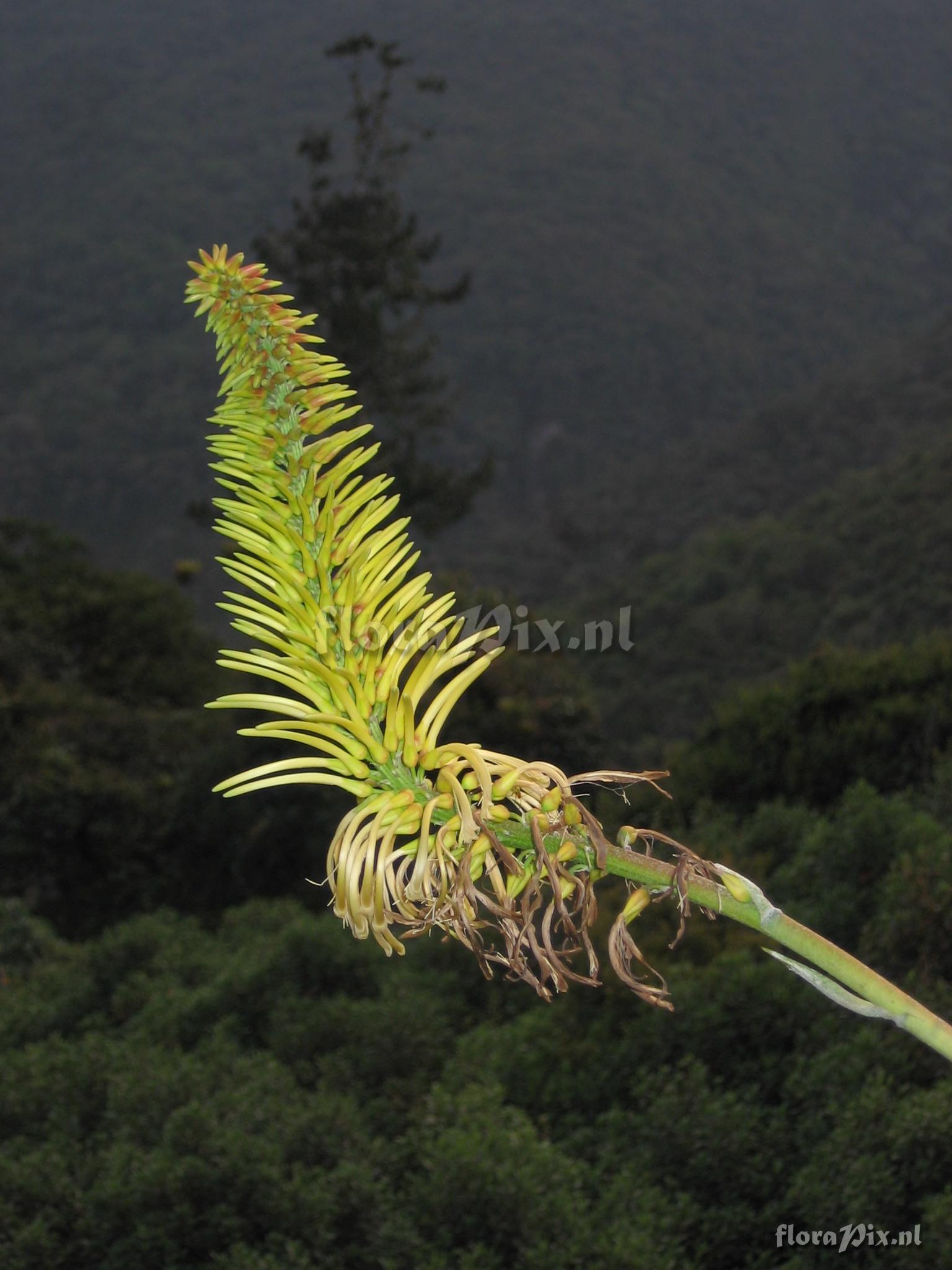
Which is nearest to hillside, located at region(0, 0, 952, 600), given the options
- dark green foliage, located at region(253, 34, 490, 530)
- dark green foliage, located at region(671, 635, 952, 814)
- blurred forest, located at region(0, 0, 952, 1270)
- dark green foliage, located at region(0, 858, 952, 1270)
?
blurred forest, located at region(0, 0, 952, 1270)

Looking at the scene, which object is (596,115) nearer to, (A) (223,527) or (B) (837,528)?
(B) (837,528)

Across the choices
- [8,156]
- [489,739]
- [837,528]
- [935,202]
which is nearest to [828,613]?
[837,528]

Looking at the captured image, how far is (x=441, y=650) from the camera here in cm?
114

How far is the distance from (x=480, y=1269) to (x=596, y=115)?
8801 cm


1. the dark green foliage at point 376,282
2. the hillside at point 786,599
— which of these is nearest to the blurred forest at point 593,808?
the hillside at point 786,599

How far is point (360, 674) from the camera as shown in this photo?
3.59 feet

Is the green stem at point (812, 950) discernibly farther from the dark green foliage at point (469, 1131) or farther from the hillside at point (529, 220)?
the hillside at point (529, 220)

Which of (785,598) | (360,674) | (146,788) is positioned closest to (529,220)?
(785,598)

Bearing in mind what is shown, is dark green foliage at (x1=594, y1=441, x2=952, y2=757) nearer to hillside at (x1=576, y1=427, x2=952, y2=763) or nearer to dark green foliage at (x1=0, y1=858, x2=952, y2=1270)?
hillside at (x1=576, y1=427, x2=952, y2=763)

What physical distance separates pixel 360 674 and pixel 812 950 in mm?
431

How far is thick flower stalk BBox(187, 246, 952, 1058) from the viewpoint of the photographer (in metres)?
1.04

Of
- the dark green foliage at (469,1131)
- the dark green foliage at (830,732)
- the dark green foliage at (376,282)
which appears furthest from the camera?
the dark green foliage at (376,282)

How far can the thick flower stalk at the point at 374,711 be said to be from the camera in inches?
40.8

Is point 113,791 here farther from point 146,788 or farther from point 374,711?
point 374,711
